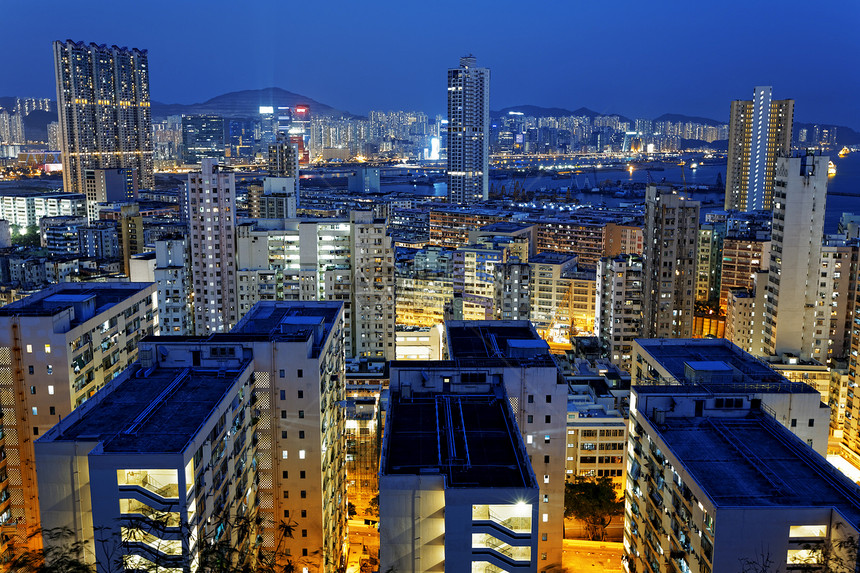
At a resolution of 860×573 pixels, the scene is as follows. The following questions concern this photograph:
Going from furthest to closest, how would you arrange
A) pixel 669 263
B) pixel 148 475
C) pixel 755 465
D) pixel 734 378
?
pixel 669 263 < pixel 734 378 < pixel 755 465 < pixel 148 475

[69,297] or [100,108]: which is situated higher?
[100,108]

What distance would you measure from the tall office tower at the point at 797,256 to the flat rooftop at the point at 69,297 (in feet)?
51.0

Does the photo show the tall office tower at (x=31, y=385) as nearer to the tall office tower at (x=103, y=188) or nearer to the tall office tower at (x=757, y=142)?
the tall office tower at (x=103, y=188)

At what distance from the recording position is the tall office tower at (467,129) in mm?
63125

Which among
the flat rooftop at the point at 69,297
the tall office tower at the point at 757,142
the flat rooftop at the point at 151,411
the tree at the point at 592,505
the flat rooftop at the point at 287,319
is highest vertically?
the tall office tower at the point at 757,142

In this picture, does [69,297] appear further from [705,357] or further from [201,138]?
[201,138]

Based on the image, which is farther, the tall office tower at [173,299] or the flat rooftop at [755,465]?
the tall office tower at [173,299]

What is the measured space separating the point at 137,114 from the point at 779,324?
6045cm

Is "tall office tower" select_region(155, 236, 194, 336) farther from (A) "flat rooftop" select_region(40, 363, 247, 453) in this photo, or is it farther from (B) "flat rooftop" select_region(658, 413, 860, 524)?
(B) "flat rooftop" select_region(658, 413, 860, 524)

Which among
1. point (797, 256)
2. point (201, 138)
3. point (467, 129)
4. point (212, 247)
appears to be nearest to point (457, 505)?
point (797, 256)

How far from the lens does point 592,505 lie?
15898 millimetres

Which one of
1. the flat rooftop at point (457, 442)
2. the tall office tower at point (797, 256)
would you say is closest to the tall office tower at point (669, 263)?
the tall office tower at point (797, 256)

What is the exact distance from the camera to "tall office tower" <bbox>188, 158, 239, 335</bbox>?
79.9ft

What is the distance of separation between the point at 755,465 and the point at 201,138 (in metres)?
97.6
